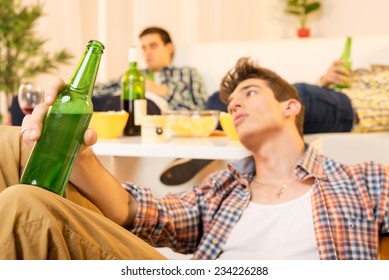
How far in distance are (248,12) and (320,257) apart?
3.01 metres

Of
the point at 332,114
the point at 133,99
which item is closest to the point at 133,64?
the point at 133,99

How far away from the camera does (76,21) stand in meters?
3.38

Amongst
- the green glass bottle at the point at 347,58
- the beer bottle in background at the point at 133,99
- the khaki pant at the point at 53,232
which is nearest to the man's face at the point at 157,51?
the green glass bottle at the point at 347,58

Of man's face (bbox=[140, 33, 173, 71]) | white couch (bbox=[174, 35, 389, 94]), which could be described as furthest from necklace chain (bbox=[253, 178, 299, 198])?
man's face (bbox=[140, 33, 173, 71])

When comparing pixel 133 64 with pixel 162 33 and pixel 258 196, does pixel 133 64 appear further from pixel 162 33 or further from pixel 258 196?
pixel 162 33

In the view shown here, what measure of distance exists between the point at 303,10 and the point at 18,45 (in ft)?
5.88

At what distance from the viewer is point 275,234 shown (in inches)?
43.8

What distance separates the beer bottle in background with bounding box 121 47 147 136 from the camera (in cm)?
159

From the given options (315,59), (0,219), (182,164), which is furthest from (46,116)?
(315,59)

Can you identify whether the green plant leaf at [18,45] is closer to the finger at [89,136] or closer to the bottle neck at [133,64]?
the bottle neck at [133,64]

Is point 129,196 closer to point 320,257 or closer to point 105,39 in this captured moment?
point 320,257

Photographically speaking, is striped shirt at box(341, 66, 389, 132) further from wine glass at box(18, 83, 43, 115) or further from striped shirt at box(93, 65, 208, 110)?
wine glass at box(18, 83, 43, 115)

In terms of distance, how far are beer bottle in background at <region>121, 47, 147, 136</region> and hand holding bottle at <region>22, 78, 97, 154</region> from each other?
0.69m

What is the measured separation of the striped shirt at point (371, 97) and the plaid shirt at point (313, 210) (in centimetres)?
67
